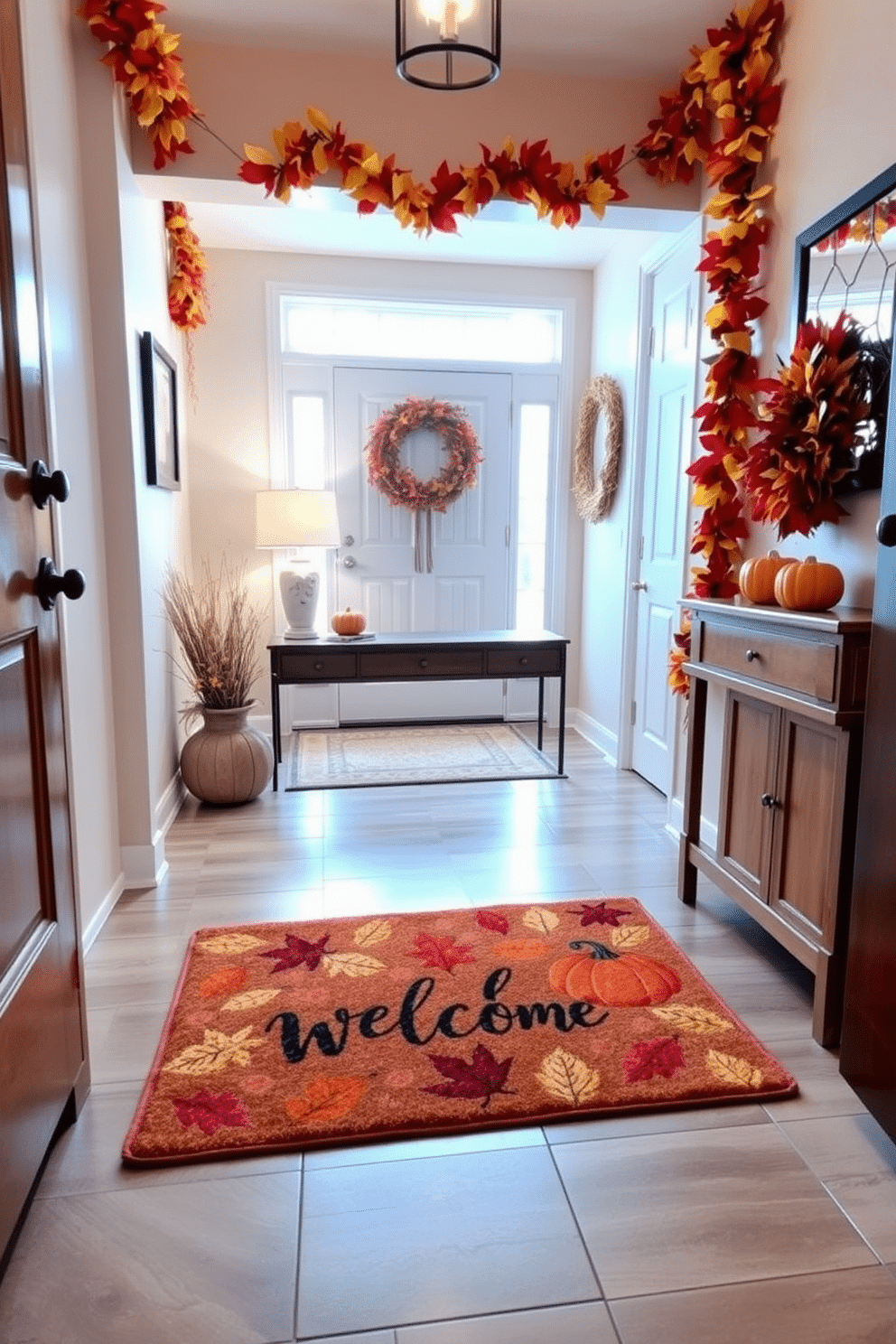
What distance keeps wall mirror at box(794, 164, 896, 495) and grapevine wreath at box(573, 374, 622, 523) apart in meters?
1.80

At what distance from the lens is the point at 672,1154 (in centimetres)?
143

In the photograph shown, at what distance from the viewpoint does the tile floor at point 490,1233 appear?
1.11 metres

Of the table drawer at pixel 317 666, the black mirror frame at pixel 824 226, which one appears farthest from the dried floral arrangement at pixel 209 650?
the black mirror frame at pixel 824 226

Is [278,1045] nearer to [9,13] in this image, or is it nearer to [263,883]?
[263,883]

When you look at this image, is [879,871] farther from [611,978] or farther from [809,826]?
[611,978]

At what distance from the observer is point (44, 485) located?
1.33 metres

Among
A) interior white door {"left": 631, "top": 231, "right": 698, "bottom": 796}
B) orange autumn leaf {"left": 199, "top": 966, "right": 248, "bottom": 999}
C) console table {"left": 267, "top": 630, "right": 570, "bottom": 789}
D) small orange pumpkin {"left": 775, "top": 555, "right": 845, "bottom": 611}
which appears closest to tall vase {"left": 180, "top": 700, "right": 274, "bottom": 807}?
console table {"left": 267, "top": 630, "right": 570, "bottom": 789}

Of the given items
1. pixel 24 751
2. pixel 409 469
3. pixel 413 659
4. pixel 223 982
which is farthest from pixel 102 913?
pixel 409 469

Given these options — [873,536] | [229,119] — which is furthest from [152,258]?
[873,536]

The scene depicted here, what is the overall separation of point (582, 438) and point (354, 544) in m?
1.39

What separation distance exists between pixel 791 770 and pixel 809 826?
0.46ft

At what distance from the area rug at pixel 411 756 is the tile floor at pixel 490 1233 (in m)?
1.86

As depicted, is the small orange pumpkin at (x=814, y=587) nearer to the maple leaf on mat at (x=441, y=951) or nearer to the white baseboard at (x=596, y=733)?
the maple leaf on mat at (x=441, y=951)

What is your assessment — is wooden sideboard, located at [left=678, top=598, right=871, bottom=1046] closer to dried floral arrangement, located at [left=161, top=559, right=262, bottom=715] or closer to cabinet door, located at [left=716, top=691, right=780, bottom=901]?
cabinet door, located at [left=716, top=691, right=780, bottom=901]
